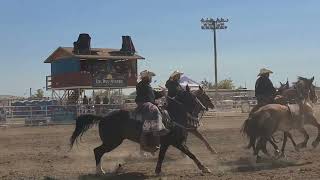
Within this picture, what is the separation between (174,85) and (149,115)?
3.75 feet

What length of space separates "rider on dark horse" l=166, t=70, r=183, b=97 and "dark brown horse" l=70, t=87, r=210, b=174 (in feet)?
0.51

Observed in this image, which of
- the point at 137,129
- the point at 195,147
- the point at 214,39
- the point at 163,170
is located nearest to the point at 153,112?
the point at 137,129

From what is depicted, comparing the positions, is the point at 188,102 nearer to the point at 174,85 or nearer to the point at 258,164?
the point at 174,85

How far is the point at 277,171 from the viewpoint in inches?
448

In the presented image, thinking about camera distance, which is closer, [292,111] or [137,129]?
[137,129]

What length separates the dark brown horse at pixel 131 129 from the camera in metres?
11.6

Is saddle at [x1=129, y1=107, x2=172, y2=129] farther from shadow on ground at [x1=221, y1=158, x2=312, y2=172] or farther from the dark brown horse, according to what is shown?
shadow on ground at [x1=221, y1=158, x2=312, y2=172]

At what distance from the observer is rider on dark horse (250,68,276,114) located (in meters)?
14.9

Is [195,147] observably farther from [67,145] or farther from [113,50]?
[113,50]

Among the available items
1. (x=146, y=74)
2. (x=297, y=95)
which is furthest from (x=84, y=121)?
(x=297, y=95)

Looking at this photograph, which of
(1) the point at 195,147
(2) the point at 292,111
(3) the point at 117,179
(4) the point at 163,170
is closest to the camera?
(3) the point at 117,179

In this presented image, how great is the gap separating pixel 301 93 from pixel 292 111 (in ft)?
2.45

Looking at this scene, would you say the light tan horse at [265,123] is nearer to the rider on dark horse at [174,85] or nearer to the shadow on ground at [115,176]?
the rider on dark horse at [174,85]

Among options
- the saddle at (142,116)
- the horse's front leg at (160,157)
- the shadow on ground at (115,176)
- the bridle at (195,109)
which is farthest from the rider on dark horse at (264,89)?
the shadow on ground at (115,176)
